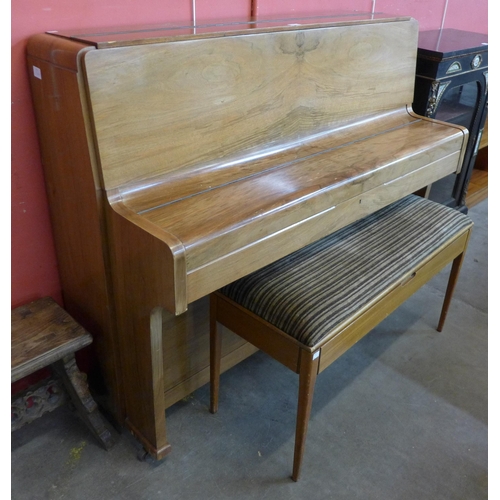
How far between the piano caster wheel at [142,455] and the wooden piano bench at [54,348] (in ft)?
0.32

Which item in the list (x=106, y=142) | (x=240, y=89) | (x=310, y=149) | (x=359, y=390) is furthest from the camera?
(x=359, y=390)

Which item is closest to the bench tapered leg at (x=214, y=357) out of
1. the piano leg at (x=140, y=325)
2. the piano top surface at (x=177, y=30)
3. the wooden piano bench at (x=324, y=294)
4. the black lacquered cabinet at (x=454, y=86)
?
the wooden piano bench at (x=324, y=294)

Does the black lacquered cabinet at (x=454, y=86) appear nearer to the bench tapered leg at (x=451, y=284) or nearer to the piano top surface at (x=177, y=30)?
the piano top surface at (x=177, y=30)

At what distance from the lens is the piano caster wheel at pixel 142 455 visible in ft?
4.65

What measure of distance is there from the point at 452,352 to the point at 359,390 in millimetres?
461

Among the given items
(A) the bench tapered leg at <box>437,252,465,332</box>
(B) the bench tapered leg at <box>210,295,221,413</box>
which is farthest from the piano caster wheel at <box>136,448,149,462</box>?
(A) the bench tapered leg at <box>437,252,465,332</box>

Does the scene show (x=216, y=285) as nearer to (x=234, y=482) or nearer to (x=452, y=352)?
(x=234, y=482)

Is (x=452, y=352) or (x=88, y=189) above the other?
(x=88, y=189)

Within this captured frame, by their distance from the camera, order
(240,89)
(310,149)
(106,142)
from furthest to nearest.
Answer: (310,149), (240,89), (106,142)

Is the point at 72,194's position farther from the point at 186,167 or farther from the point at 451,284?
the point at 451,284

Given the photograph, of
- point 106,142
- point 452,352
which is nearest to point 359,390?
point 452,352

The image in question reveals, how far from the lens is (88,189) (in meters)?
1.14

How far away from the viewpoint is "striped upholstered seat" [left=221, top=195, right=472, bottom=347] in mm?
1251

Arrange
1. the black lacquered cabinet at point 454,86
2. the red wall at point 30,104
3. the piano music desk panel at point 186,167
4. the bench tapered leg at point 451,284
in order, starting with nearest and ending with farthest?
1. the piano music desk panel at point 186,167
2. the red wall at point 30,104
3. the bench tapered leg at point 451,284
4. the black lacquered cabinet at point 454,86
